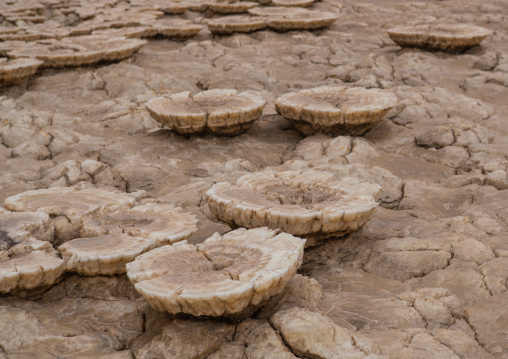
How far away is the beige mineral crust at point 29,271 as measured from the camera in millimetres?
2734

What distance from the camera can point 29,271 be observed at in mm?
2762

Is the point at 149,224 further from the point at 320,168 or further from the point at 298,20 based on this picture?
the point at 298,20

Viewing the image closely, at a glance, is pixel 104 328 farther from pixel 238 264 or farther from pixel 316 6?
pixel 316 6

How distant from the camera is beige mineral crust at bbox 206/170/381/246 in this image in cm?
322

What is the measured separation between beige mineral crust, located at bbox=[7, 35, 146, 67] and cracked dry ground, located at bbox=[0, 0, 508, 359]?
17cm

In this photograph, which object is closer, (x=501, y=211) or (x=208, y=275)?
(x=208, y=275)

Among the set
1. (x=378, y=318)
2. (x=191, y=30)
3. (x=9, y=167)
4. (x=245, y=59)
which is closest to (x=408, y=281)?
(x=378, y=318)

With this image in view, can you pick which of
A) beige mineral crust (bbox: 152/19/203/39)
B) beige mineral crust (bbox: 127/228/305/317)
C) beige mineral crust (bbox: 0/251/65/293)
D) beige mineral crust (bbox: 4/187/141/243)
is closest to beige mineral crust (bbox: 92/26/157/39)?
beige mineral crust (bbox: 152/19/203/39)

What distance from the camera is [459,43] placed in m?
7.60

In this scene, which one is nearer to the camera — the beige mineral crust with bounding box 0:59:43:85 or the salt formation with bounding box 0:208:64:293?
the salt formation with bounding box 0:208:64:293

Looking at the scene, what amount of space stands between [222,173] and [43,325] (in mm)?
2415

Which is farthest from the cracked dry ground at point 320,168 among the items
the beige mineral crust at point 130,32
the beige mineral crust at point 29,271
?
the beige mineral crust at point 130,32

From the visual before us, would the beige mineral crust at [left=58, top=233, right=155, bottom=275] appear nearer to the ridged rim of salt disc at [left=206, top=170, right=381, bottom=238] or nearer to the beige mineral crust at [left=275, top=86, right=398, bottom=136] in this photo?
the ridged rim of salt disc at [left=206, top=170, right=381, bottom=238]

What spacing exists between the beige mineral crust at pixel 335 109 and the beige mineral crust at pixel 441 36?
254 cm
